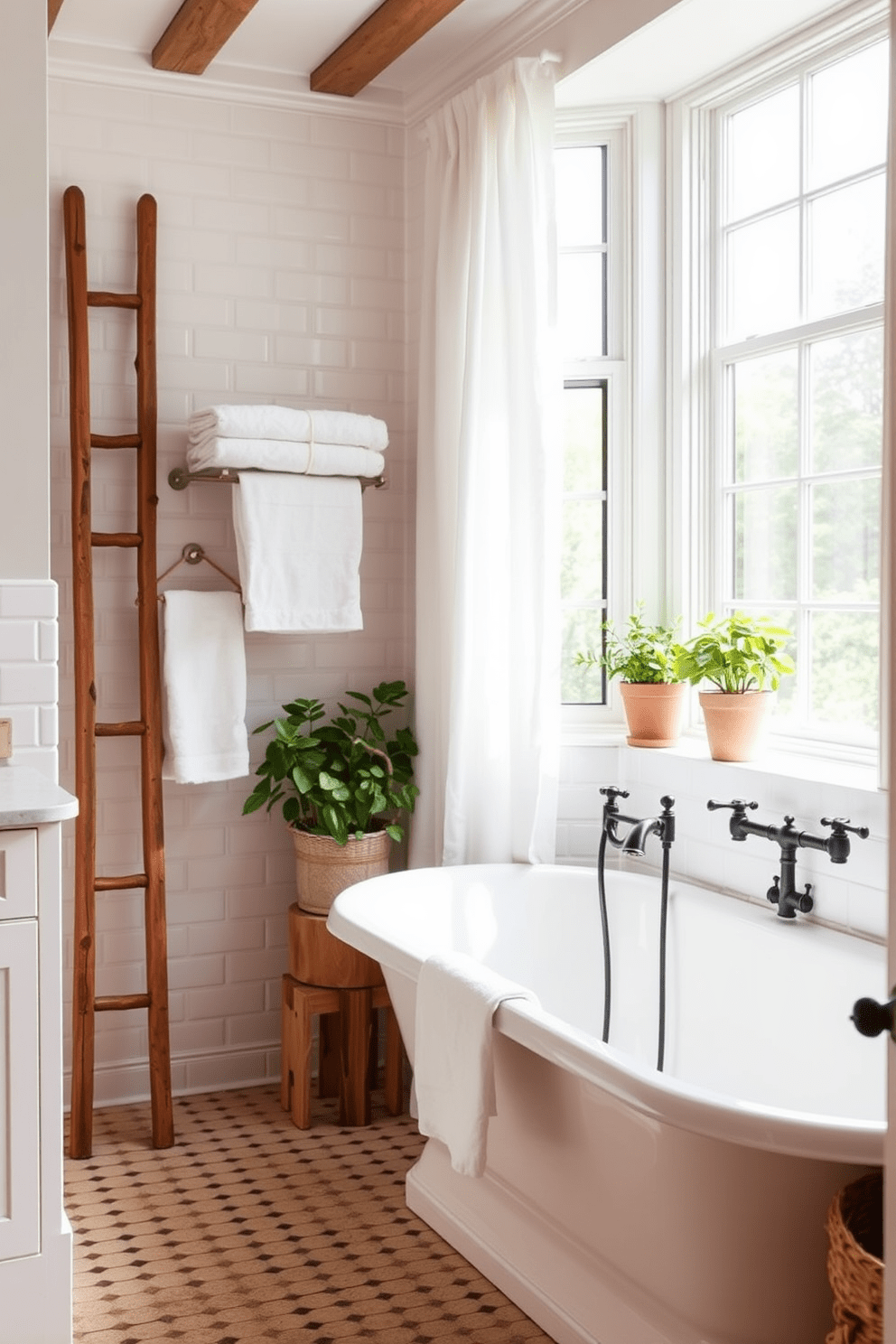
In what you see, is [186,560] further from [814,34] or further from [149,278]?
[814,34]

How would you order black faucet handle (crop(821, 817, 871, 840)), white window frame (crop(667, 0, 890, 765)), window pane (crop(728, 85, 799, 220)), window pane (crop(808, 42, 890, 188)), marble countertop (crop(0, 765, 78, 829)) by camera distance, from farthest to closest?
white window frame (crop(667, 0, 890, 765)) < window pane (crop(728, 85, 799, 220)) < window pane (crop(808, 42, 890, 188)) < black faucet handle (crop(821, 817, 871, 840)) < marble countertop (crop(0, 765, 78, 829))

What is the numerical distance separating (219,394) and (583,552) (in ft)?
3.70

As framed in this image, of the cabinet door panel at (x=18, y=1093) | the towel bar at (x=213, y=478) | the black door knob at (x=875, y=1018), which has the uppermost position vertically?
the towel bar at (x=213, y=478)

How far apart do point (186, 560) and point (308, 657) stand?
466 mm

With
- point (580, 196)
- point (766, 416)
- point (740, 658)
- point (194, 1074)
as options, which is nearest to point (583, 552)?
point (766, 416)

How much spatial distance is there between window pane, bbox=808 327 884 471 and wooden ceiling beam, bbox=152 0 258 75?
1.63m

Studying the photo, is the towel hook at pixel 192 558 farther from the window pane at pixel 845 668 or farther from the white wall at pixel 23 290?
the window pane at pixel 845 668

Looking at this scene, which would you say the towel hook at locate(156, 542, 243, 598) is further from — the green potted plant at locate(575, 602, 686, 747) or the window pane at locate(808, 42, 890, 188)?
the window pane at locate(808, 42, 890, 188)

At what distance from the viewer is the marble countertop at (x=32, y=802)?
241 cm

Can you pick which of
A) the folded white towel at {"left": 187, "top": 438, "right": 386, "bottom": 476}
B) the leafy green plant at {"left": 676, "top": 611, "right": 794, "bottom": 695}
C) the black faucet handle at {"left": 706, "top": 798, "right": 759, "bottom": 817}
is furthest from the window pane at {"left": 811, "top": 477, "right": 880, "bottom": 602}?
the folded white towel at {"left": 187, "top": 438, "right": 386, "bottom": 476}

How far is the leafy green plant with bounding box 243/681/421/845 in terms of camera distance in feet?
12.1

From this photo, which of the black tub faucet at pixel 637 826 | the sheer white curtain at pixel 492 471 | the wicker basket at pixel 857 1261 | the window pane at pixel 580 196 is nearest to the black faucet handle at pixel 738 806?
the black tub faucet at pixel 637 826

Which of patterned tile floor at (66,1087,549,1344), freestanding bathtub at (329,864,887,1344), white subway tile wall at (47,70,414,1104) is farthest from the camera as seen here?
white subway tile wall at (47,70,414,1104)

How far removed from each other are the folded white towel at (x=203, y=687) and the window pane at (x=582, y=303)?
1197mm
